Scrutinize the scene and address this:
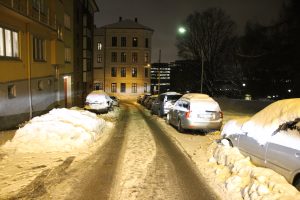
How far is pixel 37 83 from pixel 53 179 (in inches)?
556

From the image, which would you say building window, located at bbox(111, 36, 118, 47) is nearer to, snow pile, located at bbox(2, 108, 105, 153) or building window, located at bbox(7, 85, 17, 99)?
building window, located at bbox(7, 85, 17, 99)

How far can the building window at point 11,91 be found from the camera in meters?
16.0

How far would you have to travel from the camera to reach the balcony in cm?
1550

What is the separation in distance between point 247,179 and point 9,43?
13685 millimetres

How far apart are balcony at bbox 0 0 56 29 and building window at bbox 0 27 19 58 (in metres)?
1.15

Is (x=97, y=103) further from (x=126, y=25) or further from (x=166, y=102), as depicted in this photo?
(x=126, y=25)

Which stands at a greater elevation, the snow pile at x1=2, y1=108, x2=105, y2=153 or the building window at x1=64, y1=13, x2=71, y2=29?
the building window at x1=64, y1=13, x2=71, y2=29

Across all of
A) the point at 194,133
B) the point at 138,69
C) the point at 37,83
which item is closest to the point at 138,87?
the point at 138,69

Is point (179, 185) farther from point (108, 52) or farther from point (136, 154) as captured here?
point (108, 52)

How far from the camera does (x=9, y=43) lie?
16547 millimetres

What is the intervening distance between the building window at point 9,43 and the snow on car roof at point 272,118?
1220 cm

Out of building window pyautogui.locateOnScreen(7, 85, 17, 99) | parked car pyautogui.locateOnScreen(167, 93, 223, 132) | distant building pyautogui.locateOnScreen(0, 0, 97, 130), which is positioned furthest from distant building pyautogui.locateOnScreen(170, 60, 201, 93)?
building window pyautogui.locateOnScreen(7, 85, 17, 99)

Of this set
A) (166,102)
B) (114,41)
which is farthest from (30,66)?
(114,41)

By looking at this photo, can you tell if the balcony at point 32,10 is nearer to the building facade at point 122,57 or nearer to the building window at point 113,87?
the building facade at point 122,57
